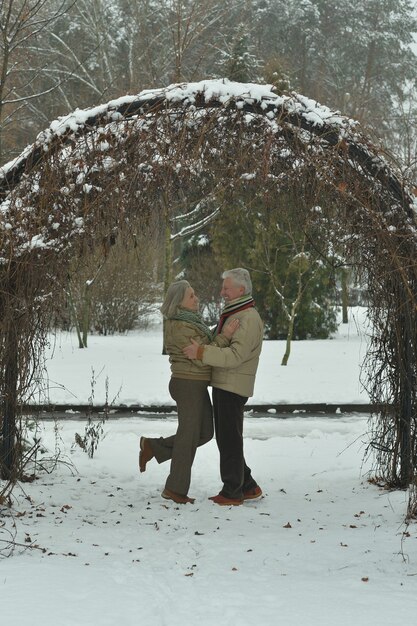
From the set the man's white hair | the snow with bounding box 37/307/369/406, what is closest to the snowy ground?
the man's white hair

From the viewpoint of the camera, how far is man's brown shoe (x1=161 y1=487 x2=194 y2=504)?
5.96m

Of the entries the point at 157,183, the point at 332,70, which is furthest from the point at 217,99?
the point at 332,70

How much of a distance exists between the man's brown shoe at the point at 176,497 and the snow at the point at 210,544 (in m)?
0.09

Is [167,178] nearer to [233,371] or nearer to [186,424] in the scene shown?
[233,371]

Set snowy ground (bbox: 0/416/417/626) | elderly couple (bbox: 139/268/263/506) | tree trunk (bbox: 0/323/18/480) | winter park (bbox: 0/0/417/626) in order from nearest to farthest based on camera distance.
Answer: snowy ground (bbox: 0/416/417/626)
winter park (bbox: 0/0/417/626)
tree trunk (bbox: 0/323/18/480)
elderly couple (bbox: 139/268/263/506)

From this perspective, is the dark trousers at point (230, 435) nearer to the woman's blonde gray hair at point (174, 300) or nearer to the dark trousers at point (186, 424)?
the dark trousers at point (186, 424)

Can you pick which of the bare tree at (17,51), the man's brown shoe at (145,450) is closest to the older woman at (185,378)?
the man's brown shoe at (145,450)

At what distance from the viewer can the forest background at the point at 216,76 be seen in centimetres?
1592

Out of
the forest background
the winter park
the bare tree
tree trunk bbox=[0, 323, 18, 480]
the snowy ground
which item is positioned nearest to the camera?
the snowy ground

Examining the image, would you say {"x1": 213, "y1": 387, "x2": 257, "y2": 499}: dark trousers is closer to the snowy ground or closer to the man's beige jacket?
the man's beige jacket

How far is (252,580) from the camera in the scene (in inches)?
163

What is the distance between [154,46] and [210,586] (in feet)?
71.7

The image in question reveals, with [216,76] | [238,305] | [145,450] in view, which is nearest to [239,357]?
[238,305]

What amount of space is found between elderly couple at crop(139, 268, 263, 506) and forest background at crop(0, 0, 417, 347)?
4206 millimetres
